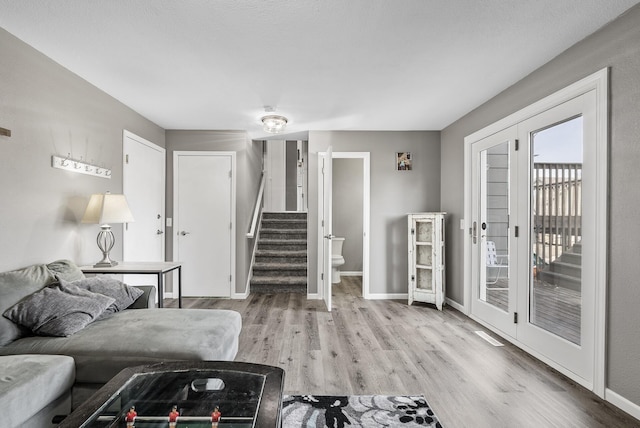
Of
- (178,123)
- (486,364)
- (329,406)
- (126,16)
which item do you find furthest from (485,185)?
(178,123)

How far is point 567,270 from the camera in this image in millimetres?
2488

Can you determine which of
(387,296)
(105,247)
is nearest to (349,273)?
(387,296)

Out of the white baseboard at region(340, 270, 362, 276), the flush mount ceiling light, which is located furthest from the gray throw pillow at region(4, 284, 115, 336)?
the white baseboard at region(340, 270, 362, 276)

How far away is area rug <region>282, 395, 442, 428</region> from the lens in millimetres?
1819

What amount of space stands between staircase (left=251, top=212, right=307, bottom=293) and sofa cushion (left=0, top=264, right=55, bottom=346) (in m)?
2.98

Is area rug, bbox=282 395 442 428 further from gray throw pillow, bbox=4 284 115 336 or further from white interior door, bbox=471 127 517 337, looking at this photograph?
white interior door, bbox=471 127 517 337

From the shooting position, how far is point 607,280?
209cm

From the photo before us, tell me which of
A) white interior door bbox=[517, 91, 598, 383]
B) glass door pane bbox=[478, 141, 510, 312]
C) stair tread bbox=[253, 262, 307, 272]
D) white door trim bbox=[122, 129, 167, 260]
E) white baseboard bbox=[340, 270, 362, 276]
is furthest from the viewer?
white baseboard bbox=[340, 270, 362, 276]

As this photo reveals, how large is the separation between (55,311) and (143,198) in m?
2.36

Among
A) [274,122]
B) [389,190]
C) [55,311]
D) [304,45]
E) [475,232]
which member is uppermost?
[304,45]

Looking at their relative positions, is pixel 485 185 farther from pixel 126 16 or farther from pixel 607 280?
pixel 126 16

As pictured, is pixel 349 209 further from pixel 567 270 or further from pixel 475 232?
pixel 567 270

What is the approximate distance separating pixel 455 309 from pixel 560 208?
209cm

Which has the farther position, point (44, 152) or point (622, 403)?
point (44, 152)
